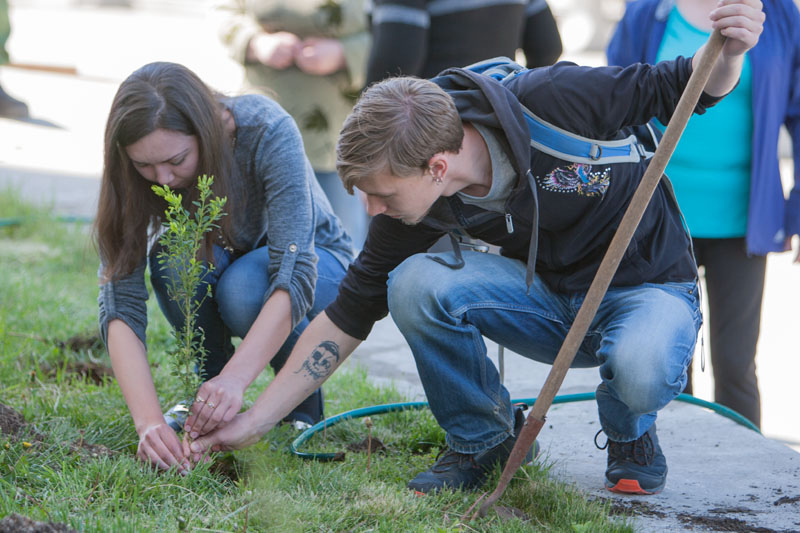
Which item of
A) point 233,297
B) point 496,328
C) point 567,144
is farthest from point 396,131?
point 233,297

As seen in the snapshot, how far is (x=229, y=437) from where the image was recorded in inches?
94.9

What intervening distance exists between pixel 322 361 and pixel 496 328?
49cm

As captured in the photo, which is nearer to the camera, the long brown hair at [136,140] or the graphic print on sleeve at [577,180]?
the graphic print on sleeve at [577,180]

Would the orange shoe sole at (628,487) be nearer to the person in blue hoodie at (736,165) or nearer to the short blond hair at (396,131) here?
the person in blue hoodie at (736,165)

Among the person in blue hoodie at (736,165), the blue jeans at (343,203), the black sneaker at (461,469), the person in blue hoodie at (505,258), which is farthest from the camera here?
the blue jeans at (343,203)

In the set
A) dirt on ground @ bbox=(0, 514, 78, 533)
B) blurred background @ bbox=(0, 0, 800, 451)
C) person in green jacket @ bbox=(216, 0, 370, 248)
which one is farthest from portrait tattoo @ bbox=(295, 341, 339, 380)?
person in green jacket @ bbox=(216, 0, 370, 248)

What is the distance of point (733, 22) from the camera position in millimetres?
2041

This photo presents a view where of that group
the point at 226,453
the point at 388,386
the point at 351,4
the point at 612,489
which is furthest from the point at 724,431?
the point at 351,4

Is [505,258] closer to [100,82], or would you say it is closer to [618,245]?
[618,245]

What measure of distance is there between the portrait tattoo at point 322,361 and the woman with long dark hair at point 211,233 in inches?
4.8

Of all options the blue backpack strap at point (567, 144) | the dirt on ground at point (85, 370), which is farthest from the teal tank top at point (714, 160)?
the dirt on ground at point (85, 370)

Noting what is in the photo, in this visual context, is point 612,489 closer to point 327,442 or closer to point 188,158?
point 327,442

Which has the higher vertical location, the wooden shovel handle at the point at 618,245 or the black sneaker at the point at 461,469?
the wooden shovel handle at the point at 618,245

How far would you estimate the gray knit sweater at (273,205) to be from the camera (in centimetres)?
264
